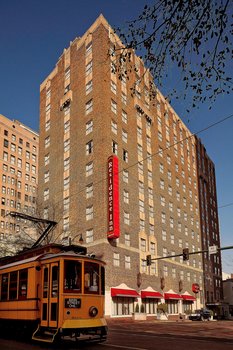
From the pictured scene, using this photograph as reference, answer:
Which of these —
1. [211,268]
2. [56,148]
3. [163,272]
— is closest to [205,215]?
[211,268]

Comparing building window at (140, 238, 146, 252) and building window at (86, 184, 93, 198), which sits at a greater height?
building window at (86, 184, 93, 198)

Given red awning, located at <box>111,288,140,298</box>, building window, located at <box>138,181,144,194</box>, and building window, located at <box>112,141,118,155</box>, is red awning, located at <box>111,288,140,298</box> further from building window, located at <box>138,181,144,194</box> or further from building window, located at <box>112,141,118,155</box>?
building window, located at <box>112,141,118,155</box>

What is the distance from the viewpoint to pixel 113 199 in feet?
136

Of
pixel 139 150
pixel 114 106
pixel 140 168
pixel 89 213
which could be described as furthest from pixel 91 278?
pixel 139 150

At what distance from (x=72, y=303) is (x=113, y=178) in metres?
29.0

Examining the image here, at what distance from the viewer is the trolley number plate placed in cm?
1337

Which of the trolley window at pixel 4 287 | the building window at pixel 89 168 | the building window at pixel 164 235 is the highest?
the building window at pixel 89 168

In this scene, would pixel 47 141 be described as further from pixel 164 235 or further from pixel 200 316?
pixel 200 316

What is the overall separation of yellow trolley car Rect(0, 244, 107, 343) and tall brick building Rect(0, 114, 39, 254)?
214ft

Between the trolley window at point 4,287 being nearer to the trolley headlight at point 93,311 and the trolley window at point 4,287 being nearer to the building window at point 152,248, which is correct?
the trolley headlight at point 93,311

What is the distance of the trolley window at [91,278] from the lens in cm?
1420

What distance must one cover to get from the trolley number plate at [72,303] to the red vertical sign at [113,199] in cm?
2656

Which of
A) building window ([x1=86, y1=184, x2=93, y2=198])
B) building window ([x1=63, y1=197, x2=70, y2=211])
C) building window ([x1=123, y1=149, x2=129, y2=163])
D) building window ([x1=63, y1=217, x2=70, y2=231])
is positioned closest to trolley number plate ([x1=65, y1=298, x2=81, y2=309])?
building window ([x1=86, y1=184, x2=93, y2=198])

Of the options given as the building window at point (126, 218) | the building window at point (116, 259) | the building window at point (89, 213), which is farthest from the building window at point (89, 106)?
the building window at point (116, 259)
